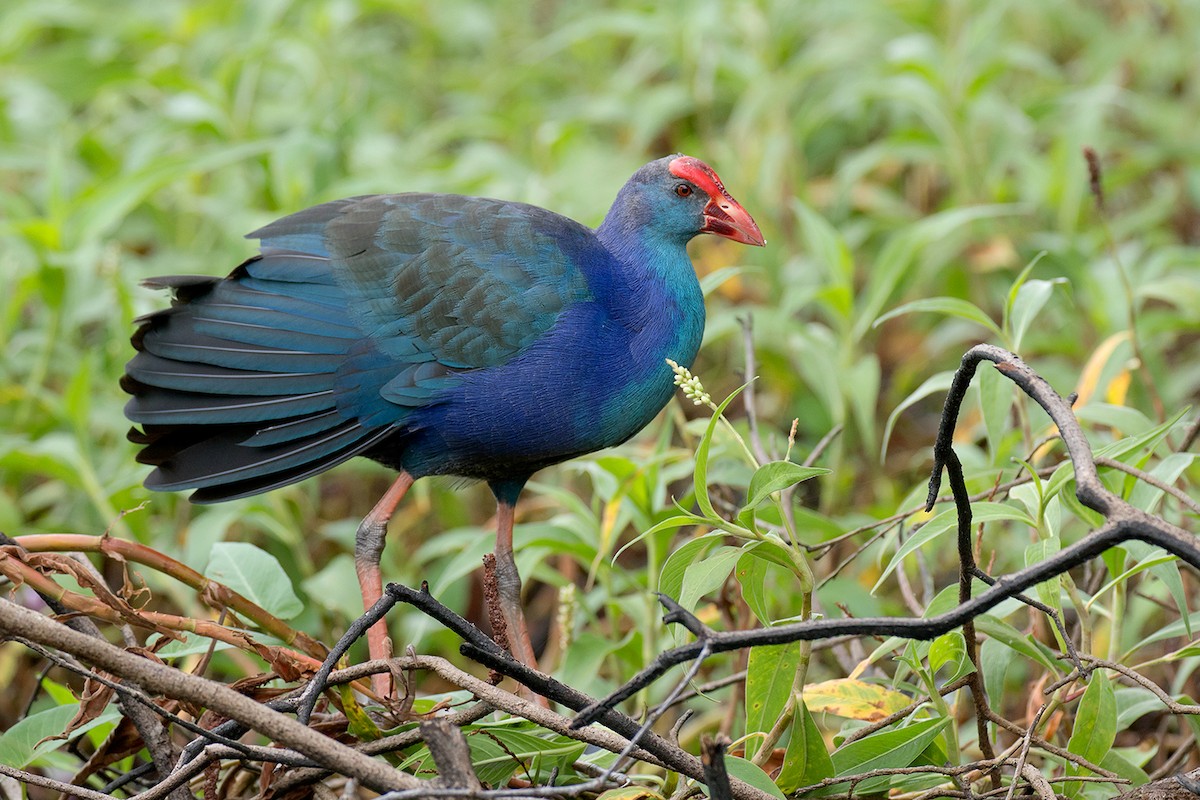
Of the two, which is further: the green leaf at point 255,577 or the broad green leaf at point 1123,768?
the green leaf at point 255,577

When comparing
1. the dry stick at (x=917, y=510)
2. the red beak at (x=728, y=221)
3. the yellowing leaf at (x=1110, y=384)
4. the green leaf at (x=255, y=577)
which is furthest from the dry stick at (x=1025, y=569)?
the yellowing leaf at (x=1110, y=384)

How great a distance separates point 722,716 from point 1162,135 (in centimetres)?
354

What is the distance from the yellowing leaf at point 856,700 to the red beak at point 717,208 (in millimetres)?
1040

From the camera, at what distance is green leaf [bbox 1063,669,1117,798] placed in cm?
197

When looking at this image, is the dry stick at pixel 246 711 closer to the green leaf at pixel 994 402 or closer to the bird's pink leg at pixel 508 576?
the bird's pink leg at pixel 508 576

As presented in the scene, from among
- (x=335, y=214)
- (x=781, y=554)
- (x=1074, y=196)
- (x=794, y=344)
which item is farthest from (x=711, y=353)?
(x=781, y=554)

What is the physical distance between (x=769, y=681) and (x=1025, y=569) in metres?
0.53

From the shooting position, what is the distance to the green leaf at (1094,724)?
197 cm

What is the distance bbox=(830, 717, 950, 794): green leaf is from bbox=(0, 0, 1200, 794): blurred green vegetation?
0.69 feet

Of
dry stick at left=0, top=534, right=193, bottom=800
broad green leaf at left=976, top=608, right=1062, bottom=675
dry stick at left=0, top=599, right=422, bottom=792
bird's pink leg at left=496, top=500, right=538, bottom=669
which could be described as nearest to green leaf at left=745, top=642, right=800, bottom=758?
broad green leaf at left=976, top=608, right=1062, bottom=675

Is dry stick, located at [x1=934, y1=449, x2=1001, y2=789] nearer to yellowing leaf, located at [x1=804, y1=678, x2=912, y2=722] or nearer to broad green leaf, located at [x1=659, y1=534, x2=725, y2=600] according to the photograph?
yellowing leaf, located at [x1=804, y1=678, x2=912, y2=722]

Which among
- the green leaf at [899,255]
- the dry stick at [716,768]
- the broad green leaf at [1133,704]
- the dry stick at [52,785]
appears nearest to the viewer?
the dry stick at [716,768]

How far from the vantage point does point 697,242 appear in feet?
16.8

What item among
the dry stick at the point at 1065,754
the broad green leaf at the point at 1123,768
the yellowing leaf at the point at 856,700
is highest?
the yellowing leaf at the point at 856,700
